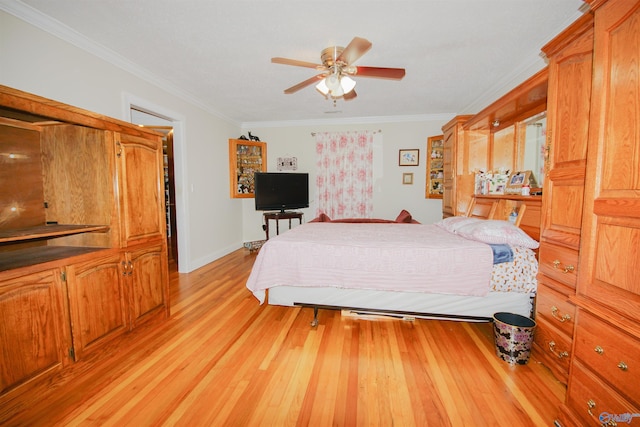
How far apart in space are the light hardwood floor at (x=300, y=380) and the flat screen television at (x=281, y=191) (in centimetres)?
288

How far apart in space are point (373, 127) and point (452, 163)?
1902mm

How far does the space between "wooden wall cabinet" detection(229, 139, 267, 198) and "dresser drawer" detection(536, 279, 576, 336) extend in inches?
186

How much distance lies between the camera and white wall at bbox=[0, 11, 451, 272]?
209cm

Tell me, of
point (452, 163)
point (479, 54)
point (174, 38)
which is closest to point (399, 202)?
point (452, 163)

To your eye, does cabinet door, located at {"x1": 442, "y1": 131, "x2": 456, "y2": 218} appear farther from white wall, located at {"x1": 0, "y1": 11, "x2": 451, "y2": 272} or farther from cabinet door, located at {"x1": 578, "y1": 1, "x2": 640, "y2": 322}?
cabinet door, located at {"x1": 578, "y1": 1, "x2": 640, "y2": 322}

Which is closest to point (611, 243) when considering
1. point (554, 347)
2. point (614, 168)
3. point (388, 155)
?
point (614, 168)

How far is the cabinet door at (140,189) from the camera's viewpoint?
202cm

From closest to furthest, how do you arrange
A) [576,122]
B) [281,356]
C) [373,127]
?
[576,122]
[281,356]
[373,127]

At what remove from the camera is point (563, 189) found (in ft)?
5.53

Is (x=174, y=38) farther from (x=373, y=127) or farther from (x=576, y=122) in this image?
(x=373, y=127)

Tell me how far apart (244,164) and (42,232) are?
13.1ft

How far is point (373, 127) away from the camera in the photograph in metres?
5.23

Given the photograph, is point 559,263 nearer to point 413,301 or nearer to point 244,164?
point 413,301

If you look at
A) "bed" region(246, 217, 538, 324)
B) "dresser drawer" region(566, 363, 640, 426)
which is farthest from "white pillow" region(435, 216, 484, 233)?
"dresser drawer" region(566, 363, 640, 426)
